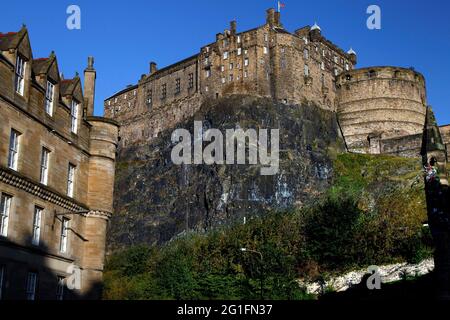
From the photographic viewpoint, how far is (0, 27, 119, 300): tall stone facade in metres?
22.3

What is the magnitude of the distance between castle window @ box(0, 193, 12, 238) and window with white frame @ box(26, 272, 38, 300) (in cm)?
213

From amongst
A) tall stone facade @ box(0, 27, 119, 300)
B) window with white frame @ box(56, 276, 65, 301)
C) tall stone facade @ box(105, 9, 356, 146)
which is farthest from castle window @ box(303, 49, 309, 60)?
window with white frame @ box(56, 276, 65, 301)

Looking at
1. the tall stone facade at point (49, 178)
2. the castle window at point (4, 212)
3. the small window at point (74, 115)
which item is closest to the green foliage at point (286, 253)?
the tall stone facade at point (49, 178)

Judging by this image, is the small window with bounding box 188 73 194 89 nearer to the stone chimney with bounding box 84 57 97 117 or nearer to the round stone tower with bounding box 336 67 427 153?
the round stone tower with bounding box 336 67 427 153

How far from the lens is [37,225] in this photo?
78.8 feet

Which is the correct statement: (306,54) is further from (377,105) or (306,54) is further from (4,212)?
(4,212)

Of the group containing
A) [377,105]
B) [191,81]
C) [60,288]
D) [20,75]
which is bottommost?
[60,288]

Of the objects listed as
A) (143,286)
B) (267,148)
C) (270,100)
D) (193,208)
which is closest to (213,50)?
(270,100)

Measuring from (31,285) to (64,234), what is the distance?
3172 millimetres

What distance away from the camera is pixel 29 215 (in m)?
23.3

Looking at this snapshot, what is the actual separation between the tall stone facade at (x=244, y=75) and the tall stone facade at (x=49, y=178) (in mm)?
52746

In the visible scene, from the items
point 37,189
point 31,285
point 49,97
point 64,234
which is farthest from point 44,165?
point 31,285

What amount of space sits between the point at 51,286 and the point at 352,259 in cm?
2748

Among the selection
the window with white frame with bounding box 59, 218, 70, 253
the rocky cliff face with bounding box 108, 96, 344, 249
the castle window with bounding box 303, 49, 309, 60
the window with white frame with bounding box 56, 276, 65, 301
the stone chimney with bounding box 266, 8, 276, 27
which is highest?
the stone chimney with bounding box 266, 8, 276, 27
